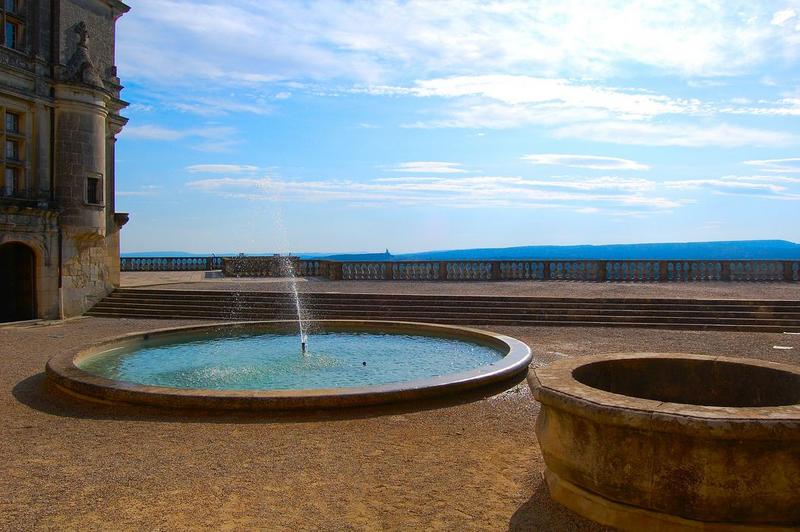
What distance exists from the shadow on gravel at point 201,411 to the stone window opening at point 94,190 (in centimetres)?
1196

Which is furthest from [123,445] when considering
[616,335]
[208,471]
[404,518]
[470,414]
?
[616,335]

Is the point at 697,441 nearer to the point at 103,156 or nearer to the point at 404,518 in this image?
the point at 404,518

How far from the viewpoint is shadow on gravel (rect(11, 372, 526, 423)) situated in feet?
24.4

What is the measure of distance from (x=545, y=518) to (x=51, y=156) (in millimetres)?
19164

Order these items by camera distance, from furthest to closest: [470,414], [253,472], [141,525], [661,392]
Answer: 1. [470,414]
2. [661,392]
3. [253,472]
4. [141,525]

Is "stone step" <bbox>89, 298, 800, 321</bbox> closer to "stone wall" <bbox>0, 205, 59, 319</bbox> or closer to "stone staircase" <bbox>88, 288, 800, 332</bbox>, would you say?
"stone staircase" <bbox>88, 288, 800, 332</bbox>

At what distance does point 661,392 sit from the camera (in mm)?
5965

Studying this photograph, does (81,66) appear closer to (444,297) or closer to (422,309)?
(422,309)

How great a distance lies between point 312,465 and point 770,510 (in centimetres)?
375

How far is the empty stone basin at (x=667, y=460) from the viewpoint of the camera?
12.2 ft

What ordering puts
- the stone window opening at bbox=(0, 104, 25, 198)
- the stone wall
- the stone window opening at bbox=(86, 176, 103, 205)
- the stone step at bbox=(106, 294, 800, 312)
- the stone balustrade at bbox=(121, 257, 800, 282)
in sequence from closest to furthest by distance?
the stone step at bbox=(106, 294, 800, 312) < the stone wall < the stone window opening at bbox=(0, 104, 25, 198) < the stone window opening at bbox=(86, 176, 103, 205) < the stone balustrade at bbox=(121, 257, 800, 282)

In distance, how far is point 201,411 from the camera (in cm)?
769

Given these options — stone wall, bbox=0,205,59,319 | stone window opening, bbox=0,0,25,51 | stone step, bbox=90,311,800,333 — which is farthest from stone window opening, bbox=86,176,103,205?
stone window opening, bbox=0,0,25,51

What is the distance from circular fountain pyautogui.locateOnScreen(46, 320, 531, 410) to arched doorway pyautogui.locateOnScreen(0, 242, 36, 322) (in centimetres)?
734
